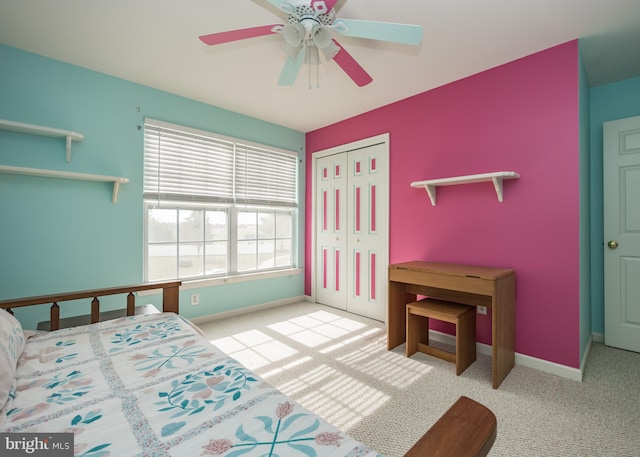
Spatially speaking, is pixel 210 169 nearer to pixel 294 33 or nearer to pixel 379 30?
pixel 294 33

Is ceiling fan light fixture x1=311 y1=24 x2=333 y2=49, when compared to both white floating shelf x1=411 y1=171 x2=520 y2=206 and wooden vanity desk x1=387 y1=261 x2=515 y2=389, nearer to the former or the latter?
white floating shelf x1=411 y1=171 x2=520 y2=206

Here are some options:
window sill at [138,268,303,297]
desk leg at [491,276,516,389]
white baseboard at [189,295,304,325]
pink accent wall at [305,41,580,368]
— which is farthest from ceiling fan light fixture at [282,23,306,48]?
white baseboard at [189,295,304,325]

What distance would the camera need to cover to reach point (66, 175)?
8.05 ft

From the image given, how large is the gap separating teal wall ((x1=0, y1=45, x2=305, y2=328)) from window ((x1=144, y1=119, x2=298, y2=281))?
16 centimetres

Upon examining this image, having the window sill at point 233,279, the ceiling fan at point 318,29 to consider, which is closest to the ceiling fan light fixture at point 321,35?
the ceiling fan at point 318,29

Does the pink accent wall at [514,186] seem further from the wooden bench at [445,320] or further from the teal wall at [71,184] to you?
the teal wall at [71,184]

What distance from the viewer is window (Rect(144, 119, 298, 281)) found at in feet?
10.2

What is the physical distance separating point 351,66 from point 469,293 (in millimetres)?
2019

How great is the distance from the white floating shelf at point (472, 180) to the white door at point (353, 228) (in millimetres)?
589

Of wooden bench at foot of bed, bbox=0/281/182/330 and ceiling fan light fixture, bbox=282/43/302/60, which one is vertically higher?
ceiling fan light fixture, bbox=282/43/302/60

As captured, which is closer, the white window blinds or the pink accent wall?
the pink accent wall

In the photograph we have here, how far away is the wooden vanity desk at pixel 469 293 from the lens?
2.12 meters

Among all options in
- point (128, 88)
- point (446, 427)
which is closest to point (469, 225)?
point (446, 427)

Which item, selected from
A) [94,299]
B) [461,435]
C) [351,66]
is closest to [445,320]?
[461,435]
